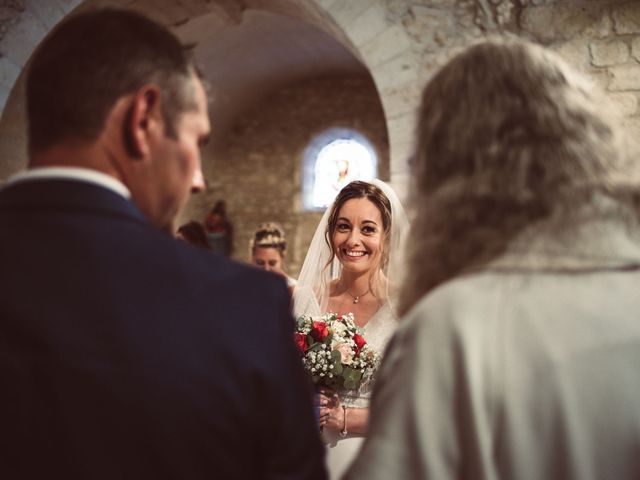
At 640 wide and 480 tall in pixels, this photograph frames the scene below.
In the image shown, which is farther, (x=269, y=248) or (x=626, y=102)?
(x=269, y=248)

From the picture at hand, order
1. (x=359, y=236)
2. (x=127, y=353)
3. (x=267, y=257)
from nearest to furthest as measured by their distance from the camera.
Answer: (x=127, y=353), (x=359, y=236), (x=267, y=257)

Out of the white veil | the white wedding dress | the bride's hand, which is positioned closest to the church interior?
the white veil

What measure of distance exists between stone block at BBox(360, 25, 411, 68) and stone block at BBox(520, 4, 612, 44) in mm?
937

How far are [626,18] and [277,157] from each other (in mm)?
7450

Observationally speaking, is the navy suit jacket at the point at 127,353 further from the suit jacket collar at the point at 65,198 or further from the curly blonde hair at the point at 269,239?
the curly blonde hair at the point at 269,239

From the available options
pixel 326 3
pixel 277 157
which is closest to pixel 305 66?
pixel 277 157

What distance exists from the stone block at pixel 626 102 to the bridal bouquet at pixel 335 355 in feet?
10.2

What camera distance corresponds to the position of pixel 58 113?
918 mm

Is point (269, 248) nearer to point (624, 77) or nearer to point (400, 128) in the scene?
point (400, 128)

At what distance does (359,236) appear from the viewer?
2822 millimetres

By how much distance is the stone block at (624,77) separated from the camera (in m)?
4.21

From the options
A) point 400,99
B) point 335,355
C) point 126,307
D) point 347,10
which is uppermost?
point 347,10

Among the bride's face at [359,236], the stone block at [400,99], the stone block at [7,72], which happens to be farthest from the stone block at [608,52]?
the stone block at [7,72]

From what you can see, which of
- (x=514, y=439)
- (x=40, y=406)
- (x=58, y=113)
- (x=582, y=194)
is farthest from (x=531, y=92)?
(x=40, y=406)
